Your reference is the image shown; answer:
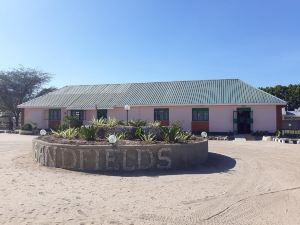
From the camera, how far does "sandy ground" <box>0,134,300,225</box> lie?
6172 millimetres

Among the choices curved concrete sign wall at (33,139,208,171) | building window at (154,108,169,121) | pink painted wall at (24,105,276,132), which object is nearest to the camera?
curved concrete sign wall at (33,139,208,171)

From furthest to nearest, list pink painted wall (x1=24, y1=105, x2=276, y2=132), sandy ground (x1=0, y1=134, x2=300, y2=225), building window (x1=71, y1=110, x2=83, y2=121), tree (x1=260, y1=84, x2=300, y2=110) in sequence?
tree (x1=260, y1=84, x2=300, y2=110) < building window (x1=71, y1=110, x2=83, y2=121) < pink painted wall (x1=24, y1=105, x2=276, y2=132) < sandy ground (x1=0, y1=134, x2=300, y2=225)

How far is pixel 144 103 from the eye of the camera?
2908 cm

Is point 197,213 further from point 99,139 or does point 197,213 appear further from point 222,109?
point 222,109

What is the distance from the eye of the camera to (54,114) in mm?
32906

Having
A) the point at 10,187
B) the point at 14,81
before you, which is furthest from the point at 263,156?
the point at 14,81

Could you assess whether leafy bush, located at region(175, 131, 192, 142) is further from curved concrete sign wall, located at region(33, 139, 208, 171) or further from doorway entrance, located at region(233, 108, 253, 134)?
doorway entrance, located at region(233, 108, 253, 134)

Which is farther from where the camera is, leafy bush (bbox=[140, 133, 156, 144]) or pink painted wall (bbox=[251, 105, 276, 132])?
pink painted wall (bbox=[251, 105, 276, 132])

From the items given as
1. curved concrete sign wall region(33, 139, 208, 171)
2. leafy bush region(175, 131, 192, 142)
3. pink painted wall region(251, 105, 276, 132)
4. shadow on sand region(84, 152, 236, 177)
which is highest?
pink painted wall region(251, 105, 276, 132)

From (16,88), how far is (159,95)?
21902 mm

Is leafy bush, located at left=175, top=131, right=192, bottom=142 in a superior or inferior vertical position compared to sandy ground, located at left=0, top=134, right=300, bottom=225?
superior

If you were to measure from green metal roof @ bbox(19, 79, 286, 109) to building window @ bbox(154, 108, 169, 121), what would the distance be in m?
0.67

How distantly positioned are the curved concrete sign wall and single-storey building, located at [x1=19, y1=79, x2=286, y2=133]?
54.2 feet

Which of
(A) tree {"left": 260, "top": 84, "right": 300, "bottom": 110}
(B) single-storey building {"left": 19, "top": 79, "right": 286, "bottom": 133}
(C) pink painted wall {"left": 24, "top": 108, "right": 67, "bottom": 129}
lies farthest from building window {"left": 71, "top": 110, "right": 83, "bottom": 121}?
(A) tree {"left": 260, "top": 84, "right": 300, "bottom": 110}
